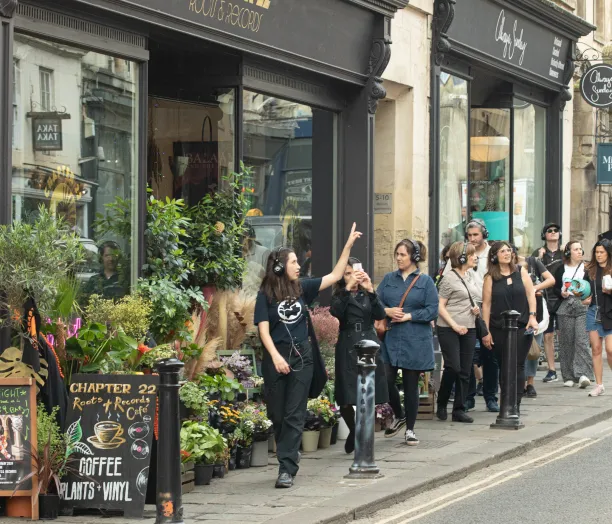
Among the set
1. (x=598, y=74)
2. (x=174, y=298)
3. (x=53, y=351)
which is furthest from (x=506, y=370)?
(x=598, y=74)

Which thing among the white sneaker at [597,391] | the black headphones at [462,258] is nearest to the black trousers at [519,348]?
the black headphones at [462,258]

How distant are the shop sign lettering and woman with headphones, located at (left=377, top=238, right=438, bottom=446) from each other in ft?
37.3

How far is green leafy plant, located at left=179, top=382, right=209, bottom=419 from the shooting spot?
9.05 m

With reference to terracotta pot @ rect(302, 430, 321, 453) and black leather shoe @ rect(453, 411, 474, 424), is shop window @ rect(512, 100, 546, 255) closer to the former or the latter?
black leather shoe @ rect(453, 411, 474, 424)

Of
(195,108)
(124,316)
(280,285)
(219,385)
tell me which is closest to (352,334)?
A: (219,385)

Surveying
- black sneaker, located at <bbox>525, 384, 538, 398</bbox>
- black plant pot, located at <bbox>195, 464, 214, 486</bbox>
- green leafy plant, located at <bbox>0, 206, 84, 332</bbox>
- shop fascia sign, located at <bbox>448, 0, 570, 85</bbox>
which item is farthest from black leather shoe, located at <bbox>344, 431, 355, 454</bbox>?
shop fascia sign, located at <bbox>448, 0, 570, 85</bbox>

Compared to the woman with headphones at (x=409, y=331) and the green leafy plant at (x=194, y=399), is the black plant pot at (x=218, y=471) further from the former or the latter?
the woman with headphones at (x=409, y=331)

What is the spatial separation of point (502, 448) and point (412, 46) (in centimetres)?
654

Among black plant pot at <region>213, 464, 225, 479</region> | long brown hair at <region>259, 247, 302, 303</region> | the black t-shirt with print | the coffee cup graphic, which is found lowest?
black plant pot at <region>213, 464, 225, 479</region>

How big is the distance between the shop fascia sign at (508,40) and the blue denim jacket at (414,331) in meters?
6.23

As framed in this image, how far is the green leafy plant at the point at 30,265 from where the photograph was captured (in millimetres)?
7453

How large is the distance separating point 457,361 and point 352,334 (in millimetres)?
2224

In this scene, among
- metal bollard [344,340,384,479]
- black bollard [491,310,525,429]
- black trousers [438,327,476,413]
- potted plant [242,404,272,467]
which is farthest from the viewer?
black trousers [438,327,476,413]

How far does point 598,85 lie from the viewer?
2150 cm
